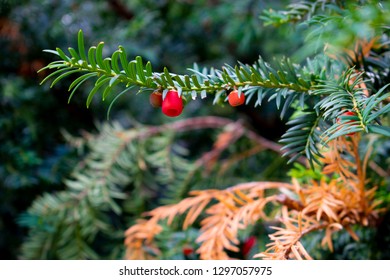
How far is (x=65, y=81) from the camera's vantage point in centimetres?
75

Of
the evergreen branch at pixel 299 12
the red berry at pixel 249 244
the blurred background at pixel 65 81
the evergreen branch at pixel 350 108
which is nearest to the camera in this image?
the evergreen branch at pixel 350 108

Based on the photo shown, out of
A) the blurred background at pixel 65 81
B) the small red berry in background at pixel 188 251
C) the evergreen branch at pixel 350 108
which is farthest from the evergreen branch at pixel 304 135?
the blurred background at pixel 65 81

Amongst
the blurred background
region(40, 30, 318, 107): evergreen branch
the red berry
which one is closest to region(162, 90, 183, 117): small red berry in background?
region(40, 30, 318, 107): evergreen branch

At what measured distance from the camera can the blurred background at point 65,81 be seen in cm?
67

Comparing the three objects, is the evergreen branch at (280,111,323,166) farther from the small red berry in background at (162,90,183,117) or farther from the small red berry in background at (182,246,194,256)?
the small red berry in background at (182,246,194,256)

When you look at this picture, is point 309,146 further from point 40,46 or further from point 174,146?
point 40,46

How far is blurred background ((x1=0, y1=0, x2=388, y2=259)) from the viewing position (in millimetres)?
671

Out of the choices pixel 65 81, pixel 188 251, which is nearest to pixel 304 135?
pixel 188 251

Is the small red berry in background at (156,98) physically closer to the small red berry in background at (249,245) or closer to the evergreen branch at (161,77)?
the evergreen branch at (161,77)

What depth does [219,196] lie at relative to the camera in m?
0.42

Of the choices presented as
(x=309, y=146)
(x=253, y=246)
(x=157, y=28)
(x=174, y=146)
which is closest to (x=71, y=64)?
(x=309, y=146)

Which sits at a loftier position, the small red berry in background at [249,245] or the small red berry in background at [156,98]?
the small red berry in background at [156,98]

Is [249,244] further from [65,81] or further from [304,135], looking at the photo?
[65,81]

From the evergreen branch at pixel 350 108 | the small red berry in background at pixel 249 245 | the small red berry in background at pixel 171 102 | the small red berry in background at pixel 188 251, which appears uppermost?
the small red berry in background at pixel 171 102
